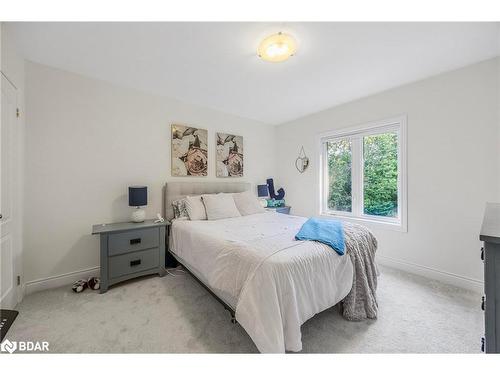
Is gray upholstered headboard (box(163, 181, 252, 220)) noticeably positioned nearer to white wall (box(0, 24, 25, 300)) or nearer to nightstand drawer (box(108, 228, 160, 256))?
nightstand drawer (box(108, 228, 160, 256))

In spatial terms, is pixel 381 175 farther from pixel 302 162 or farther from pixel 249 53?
pixel 249 53

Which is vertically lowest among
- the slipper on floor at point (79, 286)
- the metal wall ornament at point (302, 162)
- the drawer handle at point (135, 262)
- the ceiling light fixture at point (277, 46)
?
the slipper on floor at point (79, 286)

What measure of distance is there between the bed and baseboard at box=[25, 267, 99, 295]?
1.24 m

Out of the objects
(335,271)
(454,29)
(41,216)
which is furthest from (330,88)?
(41,216)

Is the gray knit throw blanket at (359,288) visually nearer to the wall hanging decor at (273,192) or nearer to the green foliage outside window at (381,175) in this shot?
the green foliage outside window at (381,175)

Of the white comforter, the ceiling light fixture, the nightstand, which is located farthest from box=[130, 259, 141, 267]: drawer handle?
the ceiling light fixture

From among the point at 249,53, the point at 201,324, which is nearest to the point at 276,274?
the point at 201,324

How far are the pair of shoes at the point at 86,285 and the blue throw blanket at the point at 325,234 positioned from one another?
86.1 inches

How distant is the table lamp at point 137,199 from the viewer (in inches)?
97.7

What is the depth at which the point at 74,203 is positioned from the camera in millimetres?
2342

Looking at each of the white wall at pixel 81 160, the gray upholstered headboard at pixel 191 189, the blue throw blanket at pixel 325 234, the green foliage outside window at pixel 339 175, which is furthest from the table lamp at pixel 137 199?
the green foliage outside window at pixel 339 175

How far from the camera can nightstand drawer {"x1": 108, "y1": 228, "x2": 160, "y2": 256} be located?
217cm

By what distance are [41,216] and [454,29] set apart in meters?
4.23
